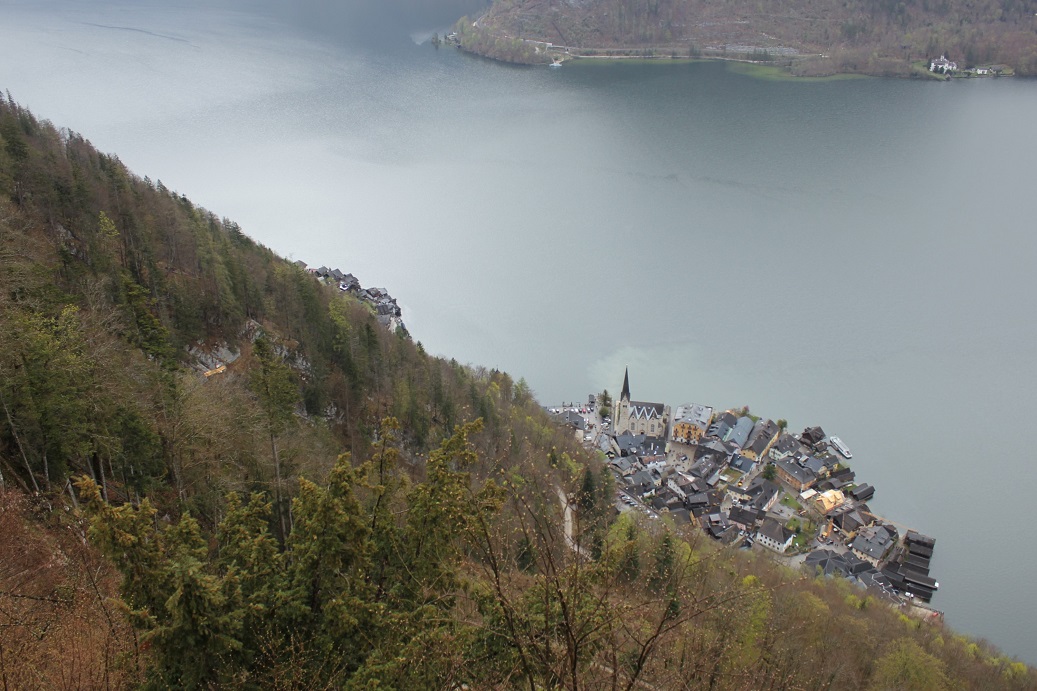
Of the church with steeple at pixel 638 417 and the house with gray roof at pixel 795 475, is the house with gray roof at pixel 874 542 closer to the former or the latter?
the house with gray roof at pixel 795 475

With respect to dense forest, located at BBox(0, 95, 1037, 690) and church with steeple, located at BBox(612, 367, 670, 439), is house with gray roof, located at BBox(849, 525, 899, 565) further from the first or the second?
church with steeple, located at BBox(612, 367, 670, 439)

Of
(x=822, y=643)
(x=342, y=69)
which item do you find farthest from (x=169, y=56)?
(x=822, y=643)

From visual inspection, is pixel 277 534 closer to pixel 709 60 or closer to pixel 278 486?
pixel 278 486

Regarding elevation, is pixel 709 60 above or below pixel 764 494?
above

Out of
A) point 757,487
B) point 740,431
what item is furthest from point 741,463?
point 757,487

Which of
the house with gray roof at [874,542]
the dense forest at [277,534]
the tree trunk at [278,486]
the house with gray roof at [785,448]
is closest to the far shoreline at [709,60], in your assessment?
the house with gray roof at [785,448]
